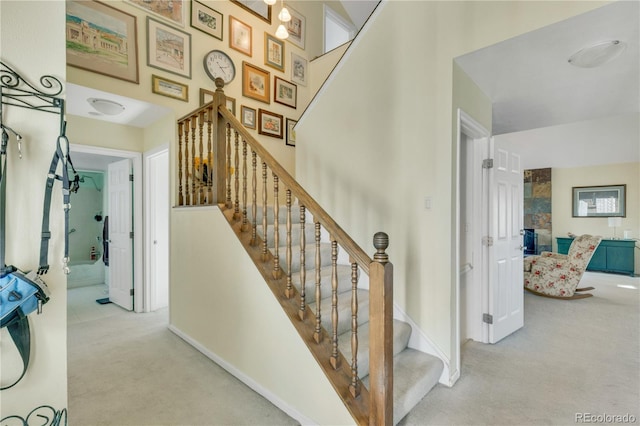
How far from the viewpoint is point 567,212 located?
7047 millimetres

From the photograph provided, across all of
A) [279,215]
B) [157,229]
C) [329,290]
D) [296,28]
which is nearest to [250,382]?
[329,290]

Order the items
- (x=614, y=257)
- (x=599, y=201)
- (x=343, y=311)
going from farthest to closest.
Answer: (x=599, y=201), (x=614, y=257), (x=343, y=311)

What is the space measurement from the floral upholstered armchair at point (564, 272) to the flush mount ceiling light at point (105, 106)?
622 centimetres

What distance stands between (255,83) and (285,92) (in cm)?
54

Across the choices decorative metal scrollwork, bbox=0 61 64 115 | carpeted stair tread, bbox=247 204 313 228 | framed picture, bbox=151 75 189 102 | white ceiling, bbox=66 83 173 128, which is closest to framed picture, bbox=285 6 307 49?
framed picture, bbox=151 75 189 102

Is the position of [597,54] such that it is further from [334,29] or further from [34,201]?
[334,29]

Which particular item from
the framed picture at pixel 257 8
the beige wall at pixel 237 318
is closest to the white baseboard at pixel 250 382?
the beige wall at pixel 237 318

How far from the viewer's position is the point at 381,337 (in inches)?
57.0

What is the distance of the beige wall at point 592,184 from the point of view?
6.17 meters

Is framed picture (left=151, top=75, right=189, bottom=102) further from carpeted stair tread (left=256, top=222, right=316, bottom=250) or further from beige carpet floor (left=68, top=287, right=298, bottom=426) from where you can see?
beige carpet floor (left=68, top=287, right=298, bottom=426)

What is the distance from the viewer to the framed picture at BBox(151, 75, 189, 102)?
10.1 ft

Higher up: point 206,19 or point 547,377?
point 206,19

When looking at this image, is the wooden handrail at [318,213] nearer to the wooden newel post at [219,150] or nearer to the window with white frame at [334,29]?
the wooden newel post at [219,150]

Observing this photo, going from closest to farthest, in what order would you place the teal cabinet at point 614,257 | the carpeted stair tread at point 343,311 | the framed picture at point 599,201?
1. the carpeted stair tread at point 343,311
2. the teal cabinet at point 614,257
3. the framed picture at point 599,201
